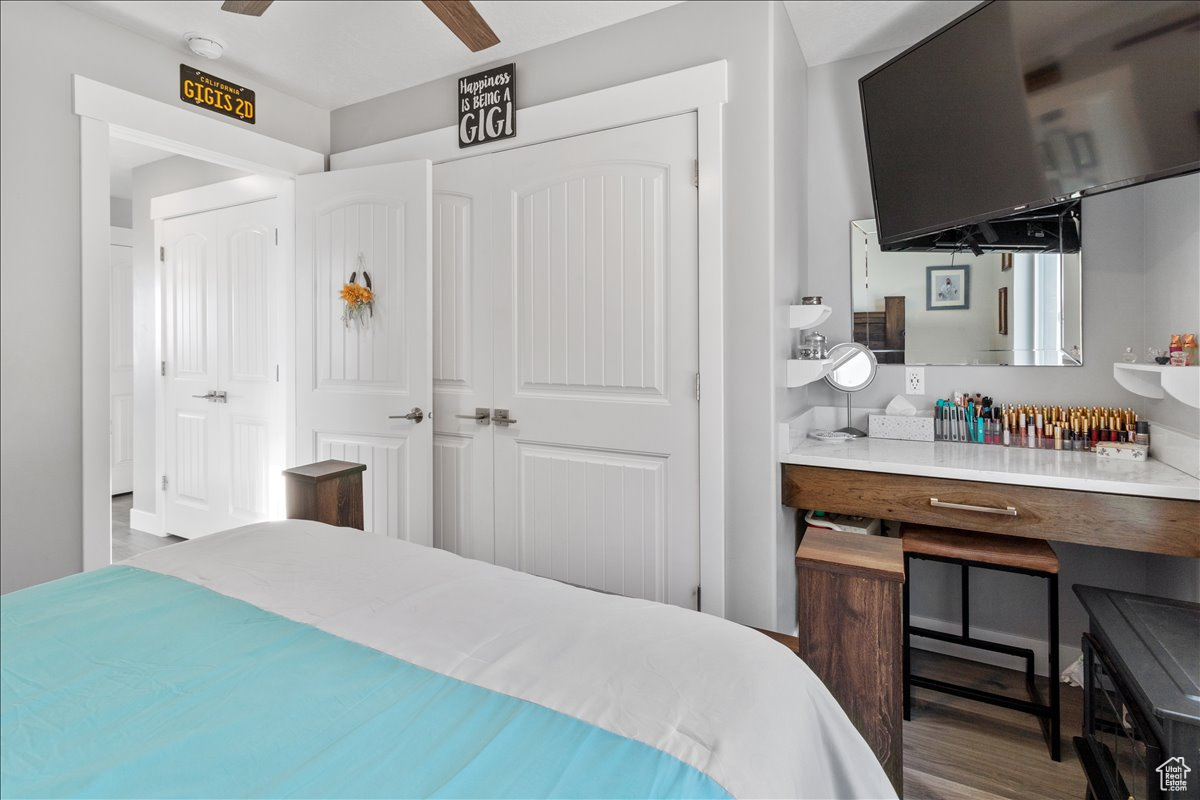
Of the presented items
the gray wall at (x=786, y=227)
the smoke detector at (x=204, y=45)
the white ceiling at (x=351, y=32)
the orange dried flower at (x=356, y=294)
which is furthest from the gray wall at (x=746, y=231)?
the smoke detector at (x=204, y=45)

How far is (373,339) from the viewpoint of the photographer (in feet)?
9.09

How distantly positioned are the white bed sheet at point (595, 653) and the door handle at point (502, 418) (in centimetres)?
128

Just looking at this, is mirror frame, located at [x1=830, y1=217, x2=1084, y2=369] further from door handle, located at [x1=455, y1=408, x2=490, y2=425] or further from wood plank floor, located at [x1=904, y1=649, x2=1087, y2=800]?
door handle, located at [x1=455, y1=408, x2=490, y2=425]

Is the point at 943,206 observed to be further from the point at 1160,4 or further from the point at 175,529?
the point at 175,529

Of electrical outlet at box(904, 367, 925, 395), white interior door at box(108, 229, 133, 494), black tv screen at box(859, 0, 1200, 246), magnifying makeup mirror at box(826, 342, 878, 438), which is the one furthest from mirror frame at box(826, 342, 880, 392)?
white interior door at box(108, 229, 133, 494)

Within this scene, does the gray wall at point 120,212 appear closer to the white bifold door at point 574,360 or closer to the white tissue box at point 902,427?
the white bifold door at point 574,360

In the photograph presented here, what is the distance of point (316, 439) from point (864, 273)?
266 cm

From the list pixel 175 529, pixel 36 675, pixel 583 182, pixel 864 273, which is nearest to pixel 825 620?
pixel 36 675

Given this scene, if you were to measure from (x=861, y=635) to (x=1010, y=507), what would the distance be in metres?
0.82

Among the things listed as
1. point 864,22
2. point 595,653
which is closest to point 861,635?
point 595,653

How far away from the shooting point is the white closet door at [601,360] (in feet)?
7.16

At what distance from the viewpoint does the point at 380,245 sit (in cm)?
274

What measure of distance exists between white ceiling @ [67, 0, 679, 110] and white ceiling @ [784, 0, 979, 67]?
1.70 ft

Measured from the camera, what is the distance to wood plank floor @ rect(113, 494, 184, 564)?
139 inches
